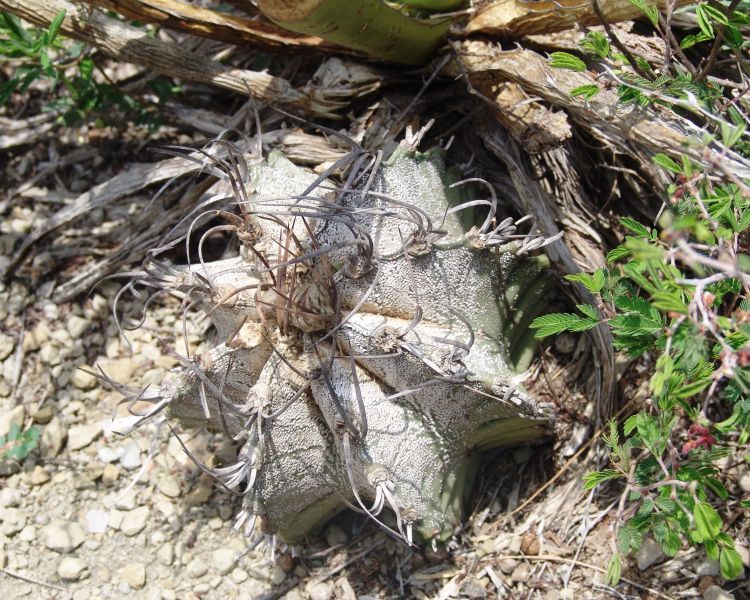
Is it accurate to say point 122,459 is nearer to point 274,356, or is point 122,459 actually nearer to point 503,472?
point 274,356

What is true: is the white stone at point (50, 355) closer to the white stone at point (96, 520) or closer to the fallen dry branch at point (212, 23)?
the white stone at point (96, 520)

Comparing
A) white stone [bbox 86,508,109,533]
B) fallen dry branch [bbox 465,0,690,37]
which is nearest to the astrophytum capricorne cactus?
fallen dry branch [bbox 465,0,690,37]

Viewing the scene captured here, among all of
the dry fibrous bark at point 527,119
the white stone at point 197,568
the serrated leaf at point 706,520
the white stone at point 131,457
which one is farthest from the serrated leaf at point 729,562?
the white stone at point 131,457

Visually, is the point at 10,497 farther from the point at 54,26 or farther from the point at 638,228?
the point at 638,228

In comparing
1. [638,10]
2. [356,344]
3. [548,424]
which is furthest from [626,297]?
[638,10]

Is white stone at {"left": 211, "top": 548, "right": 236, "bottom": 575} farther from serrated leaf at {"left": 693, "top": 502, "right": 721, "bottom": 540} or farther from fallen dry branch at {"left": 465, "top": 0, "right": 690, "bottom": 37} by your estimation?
fallen dry branch at {"left": 465, "top": 0, "right": 690, "bottom": 37}

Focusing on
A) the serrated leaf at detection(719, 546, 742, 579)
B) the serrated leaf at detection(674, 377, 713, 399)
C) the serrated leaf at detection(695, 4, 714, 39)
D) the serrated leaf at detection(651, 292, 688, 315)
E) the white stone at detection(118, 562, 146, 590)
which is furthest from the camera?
the white stone at detection(118, 562, 146, 590)
